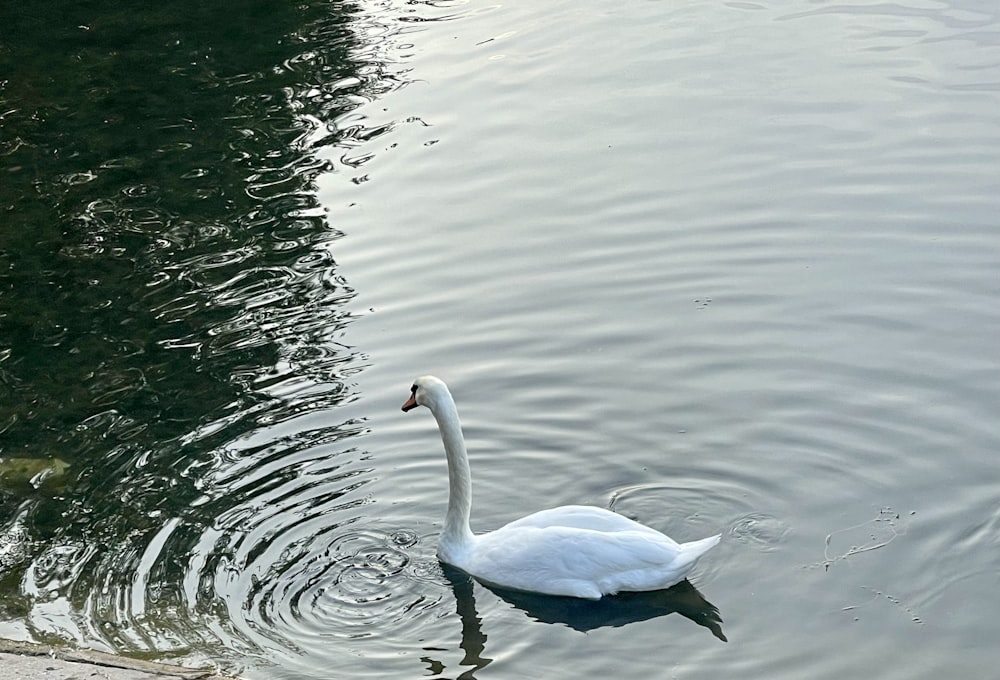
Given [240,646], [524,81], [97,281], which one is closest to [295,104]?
[524,81]

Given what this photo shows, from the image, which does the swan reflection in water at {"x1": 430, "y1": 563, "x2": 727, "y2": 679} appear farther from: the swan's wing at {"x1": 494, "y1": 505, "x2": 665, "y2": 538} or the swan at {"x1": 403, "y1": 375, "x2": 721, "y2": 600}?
the swan's wing at {"x1": 494, "y1": 505, "x2": 665, "y2": 538}

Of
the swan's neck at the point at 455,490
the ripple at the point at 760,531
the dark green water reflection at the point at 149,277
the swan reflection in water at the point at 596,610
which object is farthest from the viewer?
the dark green water reflection at the point at 149,277

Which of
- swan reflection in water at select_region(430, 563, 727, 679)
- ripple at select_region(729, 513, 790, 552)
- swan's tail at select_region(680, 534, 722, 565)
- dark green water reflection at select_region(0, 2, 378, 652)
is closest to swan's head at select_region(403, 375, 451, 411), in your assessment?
swan reflection in water at select_region(430, 563, 727, 679)

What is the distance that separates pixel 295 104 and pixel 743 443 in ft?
24.7

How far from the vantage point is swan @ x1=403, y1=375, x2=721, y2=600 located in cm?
648

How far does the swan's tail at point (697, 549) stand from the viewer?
643cm

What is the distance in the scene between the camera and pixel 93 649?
6094 millimetres

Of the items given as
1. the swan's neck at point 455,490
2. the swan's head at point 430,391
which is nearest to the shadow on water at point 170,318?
the swan's neck at point 455,490

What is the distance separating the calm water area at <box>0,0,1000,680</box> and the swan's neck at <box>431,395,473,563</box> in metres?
0.19

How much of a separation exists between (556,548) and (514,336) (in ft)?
9.44

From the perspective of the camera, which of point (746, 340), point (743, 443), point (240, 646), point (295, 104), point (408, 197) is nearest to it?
point (240, 646)

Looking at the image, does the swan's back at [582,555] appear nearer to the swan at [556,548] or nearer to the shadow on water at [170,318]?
the swan at [556,548]

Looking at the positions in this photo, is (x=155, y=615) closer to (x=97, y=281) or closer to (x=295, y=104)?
(x=97, y=281)

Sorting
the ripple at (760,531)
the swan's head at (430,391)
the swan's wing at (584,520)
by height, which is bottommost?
the ripple at (760,531)
